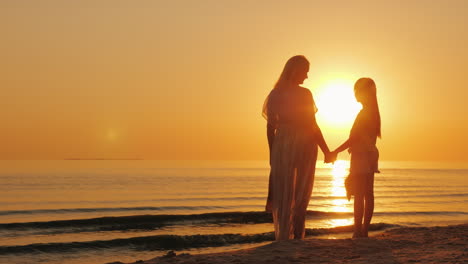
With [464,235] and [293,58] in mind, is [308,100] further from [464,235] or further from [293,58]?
[464,235]

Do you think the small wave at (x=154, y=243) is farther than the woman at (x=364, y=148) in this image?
Yes

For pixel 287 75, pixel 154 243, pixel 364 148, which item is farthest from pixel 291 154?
pixel 154 243

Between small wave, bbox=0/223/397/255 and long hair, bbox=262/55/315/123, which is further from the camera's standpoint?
small wave, bbox=0/223/397/255

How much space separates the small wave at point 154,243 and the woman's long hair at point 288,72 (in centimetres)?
728

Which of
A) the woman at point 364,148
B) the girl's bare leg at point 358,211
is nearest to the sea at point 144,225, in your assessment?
the girl's bare leg at point 358,211

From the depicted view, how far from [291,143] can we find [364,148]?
145 cm

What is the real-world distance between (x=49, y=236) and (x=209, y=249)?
19.9ft

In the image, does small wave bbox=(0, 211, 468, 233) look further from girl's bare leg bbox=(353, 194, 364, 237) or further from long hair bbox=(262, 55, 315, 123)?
long hair bbox=(262, 55, 315, 123)

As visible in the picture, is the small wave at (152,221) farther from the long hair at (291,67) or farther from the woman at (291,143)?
the long hair at (291,67)

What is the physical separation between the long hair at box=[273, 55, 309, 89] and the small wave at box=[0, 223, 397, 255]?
295 inches

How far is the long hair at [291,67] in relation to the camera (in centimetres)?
730

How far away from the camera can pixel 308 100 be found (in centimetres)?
742

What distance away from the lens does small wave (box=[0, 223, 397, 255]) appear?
13.9m

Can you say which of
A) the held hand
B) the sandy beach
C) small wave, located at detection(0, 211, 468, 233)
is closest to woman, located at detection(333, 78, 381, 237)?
the held hand
